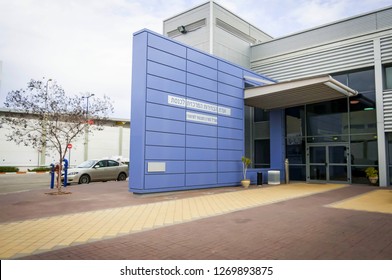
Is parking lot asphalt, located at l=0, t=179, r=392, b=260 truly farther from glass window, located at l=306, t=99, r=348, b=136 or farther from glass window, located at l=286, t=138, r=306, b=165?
glass window, located at l=286, t=138, r=306, b=165

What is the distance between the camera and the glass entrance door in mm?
15906

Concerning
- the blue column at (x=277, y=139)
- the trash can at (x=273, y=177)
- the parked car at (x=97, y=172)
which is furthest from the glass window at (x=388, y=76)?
the parked car at (x=97, y=172)

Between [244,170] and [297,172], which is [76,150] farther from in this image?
[297,172]

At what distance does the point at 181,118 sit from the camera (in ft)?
40.4

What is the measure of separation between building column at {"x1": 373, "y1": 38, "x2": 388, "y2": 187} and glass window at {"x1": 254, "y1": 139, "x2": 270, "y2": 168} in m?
6.40

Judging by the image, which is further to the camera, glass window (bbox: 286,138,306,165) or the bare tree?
glass window (bbox: 286,138,306,165)

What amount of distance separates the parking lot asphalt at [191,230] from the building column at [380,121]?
6988 millimetres

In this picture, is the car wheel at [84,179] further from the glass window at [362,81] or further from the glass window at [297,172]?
the glass window at [362,81]

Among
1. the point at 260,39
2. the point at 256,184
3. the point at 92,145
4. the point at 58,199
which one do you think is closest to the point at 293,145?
the point at 256,184

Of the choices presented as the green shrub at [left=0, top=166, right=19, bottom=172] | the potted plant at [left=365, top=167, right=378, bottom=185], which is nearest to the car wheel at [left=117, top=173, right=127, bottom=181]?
the potted plant at [left=365, top=167, right=378, bottom=185]

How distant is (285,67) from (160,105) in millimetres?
10841

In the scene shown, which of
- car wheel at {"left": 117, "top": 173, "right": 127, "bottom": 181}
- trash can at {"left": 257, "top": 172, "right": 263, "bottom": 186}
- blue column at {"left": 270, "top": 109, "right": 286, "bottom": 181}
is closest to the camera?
trash can at {"left": 257, "top": 172, "right": 263, "bottom": 186}

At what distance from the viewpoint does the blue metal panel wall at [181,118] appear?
11.0 meters

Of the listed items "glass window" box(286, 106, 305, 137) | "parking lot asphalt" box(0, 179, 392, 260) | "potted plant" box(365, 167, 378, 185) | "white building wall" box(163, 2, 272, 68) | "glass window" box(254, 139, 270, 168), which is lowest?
"parking lot asphalt" box(0, 179, 392, 260)
